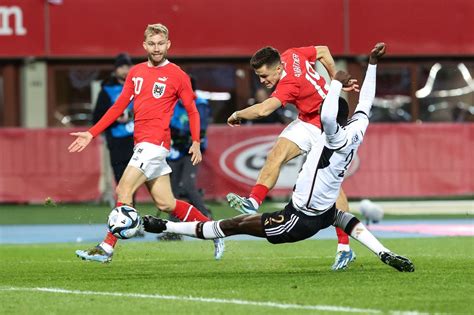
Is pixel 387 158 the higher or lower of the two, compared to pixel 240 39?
lower

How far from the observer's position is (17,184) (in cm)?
2280

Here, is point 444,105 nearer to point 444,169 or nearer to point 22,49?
point 444,169

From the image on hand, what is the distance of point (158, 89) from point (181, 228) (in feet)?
5.51

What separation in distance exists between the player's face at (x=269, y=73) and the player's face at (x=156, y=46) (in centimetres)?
107

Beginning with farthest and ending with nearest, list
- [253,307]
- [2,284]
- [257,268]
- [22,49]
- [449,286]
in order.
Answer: [22,49] < [257,268] < [2,284] < [449,286] < [253,307]

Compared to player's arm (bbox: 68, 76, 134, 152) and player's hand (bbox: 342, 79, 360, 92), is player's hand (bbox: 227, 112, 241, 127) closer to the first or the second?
player's hand (bbox: 342, 79, 360, 92)

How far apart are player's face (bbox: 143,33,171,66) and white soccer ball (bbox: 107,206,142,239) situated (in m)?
→ 1.76

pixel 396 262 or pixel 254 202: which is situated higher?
pixel 254 202

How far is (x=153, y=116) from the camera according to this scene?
11875 mm

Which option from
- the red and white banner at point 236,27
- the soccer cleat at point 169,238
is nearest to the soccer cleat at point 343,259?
the soccer cleat at point 169,238

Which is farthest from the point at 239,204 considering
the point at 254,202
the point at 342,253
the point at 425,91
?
the point at 425,91

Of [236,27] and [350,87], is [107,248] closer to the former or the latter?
[350,87]

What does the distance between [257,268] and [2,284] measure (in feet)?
7.89

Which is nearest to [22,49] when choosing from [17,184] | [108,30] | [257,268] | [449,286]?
[108,30]
